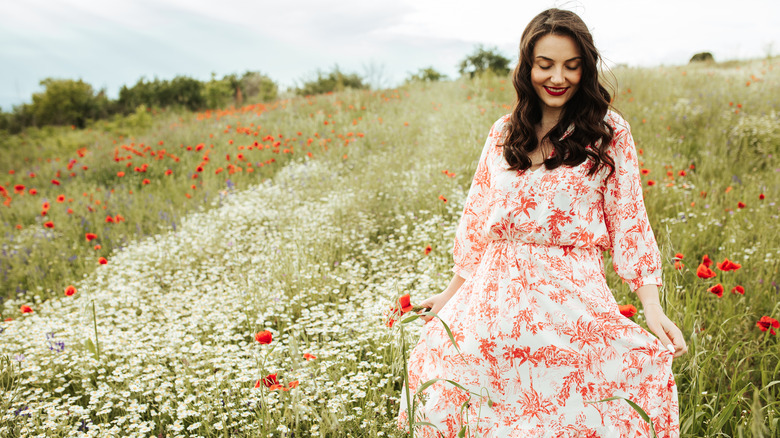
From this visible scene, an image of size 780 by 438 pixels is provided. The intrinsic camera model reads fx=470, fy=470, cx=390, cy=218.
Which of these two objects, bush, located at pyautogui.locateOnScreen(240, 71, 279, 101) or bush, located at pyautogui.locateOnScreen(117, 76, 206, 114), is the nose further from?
bush, located at pyautogui.locateOnScreen(117, 76, 206, 114)

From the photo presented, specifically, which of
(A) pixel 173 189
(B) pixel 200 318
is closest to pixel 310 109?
(A) pixel 173 189

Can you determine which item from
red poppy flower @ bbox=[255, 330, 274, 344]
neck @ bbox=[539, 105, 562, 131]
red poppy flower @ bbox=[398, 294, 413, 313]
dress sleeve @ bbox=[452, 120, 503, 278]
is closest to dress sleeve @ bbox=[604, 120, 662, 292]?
neck @ bbox=[539, 105, 562, 131]

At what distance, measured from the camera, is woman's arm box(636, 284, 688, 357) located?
1.56 m

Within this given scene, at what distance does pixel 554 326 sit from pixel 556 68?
3.17 ft

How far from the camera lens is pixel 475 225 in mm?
2029

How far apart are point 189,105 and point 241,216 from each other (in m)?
16.7

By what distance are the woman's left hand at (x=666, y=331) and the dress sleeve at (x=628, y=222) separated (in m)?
0.12

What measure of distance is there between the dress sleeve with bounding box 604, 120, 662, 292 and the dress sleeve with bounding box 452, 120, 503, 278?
0.48 m

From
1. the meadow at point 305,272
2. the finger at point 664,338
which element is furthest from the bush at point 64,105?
the finger at point 664,338

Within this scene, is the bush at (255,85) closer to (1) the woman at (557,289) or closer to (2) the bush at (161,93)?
(2) the bush at (161,93)

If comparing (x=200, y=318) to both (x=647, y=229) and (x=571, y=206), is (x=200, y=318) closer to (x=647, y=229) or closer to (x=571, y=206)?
(x=571, y=206)

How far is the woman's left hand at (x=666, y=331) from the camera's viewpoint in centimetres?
156

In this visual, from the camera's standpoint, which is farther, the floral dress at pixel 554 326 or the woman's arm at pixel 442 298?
the woman's arm at pixel 442 298

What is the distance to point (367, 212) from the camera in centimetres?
450
